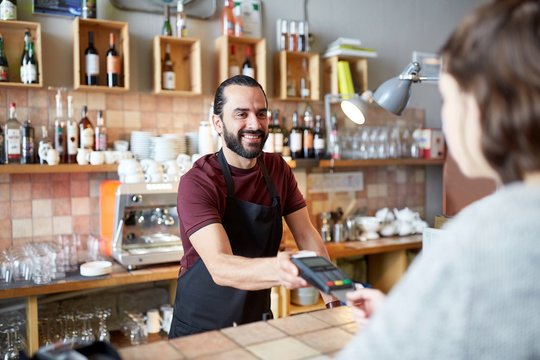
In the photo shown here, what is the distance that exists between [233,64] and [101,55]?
0.91m

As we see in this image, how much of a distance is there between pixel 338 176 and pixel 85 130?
204 cm

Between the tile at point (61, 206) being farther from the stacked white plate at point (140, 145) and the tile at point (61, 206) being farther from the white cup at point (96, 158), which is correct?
the stacked white plate at point (140, 145)

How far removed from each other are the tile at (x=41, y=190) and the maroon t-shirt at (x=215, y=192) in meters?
1.52

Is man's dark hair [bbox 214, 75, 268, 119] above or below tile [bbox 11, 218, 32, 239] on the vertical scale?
above

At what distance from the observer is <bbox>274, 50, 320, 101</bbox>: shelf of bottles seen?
11.8 feet

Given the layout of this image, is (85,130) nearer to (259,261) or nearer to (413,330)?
(259,261)

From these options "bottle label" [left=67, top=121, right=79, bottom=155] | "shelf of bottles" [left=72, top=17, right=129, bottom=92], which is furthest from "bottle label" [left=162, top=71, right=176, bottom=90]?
"bottle label" [left=67, top=121, right=79, bottom=155]

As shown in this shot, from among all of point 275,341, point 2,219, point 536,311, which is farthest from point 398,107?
point 2,219

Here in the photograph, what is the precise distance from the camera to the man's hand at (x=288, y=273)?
3.87 ft

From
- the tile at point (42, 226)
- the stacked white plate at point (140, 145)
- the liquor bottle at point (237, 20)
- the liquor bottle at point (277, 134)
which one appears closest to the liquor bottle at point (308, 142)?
the liquor bottle at point (277, 134)

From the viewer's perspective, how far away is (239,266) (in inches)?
58.6

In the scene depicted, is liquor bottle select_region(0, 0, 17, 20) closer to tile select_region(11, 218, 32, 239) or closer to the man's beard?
tile select_region(11, 218, 32, 239)

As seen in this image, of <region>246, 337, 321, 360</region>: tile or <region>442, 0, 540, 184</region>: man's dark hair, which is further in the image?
<region>246, 337, 321, 360</region>: tile

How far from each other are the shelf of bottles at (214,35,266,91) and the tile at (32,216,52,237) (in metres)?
1.44
